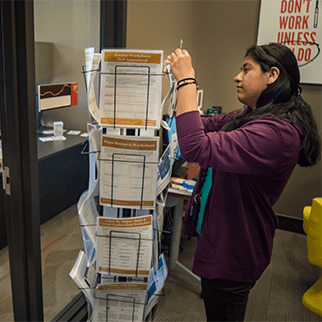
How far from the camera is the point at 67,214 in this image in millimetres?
1869

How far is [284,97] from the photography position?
1.25m

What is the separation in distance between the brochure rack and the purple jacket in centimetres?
16

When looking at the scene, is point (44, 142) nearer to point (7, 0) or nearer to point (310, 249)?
point (7, 0)

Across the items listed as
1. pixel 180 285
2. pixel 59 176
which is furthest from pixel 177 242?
pixel 59 176

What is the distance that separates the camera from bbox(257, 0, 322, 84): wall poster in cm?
284

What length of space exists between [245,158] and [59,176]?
992mm

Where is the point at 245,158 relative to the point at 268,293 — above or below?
above

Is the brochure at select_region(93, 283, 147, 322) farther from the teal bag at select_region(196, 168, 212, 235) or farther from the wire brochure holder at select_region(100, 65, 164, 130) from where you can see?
the wire brochure holder at select_region(100, 65, 164, 130)

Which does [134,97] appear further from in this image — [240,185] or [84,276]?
[84,276]

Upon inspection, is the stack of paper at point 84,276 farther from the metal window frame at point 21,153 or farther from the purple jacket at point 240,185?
the purple jacket at point 240,185

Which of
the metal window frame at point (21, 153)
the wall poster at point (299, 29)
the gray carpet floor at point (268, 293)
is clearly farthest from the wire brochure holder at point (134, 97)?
the wall poster at point (299, 29)

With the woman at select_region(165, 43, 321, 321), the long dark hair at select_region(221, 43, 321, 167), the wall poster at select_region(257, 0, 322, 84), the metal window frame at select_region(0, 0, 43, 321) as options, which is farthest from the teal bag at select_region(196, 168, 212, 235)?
the wall poster at select_region(257, 0, 322, 84)

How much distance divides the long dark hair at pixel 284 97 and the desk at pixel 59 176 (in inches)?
35.4

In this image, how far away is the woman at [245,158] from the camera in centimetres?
113
